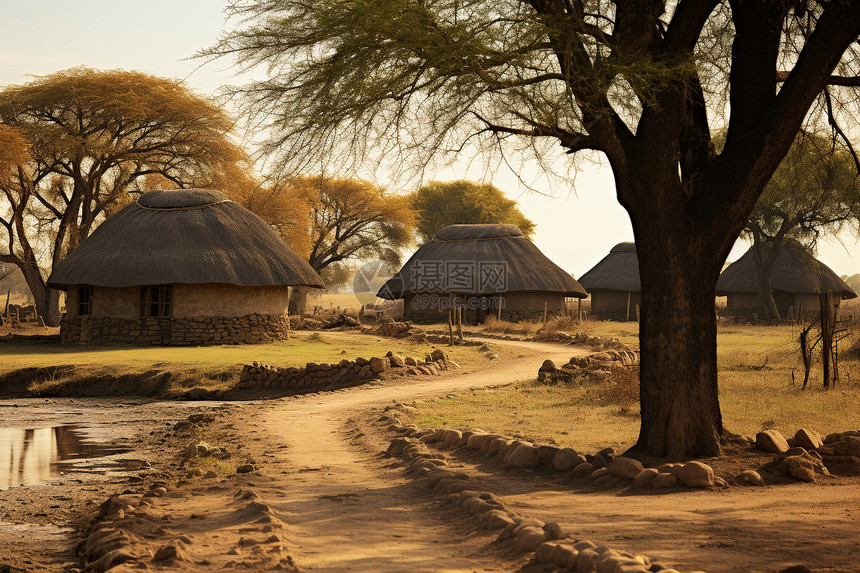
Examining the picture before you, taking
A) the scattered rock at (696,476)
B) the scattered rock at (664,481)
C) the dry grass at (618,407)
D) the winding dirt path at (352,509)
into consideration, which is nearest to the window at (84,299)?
the winding dirt path at (352,509)

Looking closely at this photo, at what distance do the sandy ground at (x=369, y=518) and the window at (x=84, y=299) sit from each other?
18.3 meters

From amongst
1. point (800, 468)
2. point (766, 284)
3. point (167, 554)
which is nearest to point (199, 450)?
point (167, 554)

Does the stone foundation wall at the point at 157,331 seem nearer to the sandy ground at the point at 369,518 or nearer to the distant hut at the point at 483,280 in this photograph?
the distant hut at the point at 483,280

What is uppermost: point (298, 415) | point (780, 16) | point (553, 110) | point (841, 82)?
point (780, 16)

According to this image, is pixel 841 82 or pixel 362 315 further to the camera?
pixel 362 315

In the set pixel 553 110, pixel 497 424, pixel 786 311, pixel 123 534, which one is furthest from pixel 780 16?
pixel 786 311

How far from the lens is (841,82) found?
9.30 metres

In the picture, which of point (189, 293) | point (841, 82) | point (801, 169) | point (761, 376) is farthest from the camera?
point (189, 293)

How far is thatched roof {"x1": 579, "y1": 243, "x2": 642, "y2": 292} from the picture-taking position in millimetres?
43469

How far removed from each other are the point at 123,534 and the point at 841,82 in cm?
897

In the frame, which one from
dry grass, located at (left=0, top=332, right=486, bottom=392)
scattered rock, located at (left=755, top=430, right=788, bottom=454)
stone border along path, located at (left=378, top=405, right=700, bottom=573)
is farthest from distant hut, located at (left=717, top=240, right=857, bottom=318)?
stone border along path, located at (left=378, top=405, right=700, bottom=573)

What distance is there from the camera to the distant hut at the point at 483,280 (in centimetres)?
3744

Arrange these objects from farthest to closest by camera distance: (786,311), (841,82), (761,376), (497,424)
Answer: (786,311)
(761,376)
(497,424)
(841,82)

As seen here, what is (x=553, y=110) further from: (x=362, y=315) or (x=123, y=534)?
(x=362, y=315)
